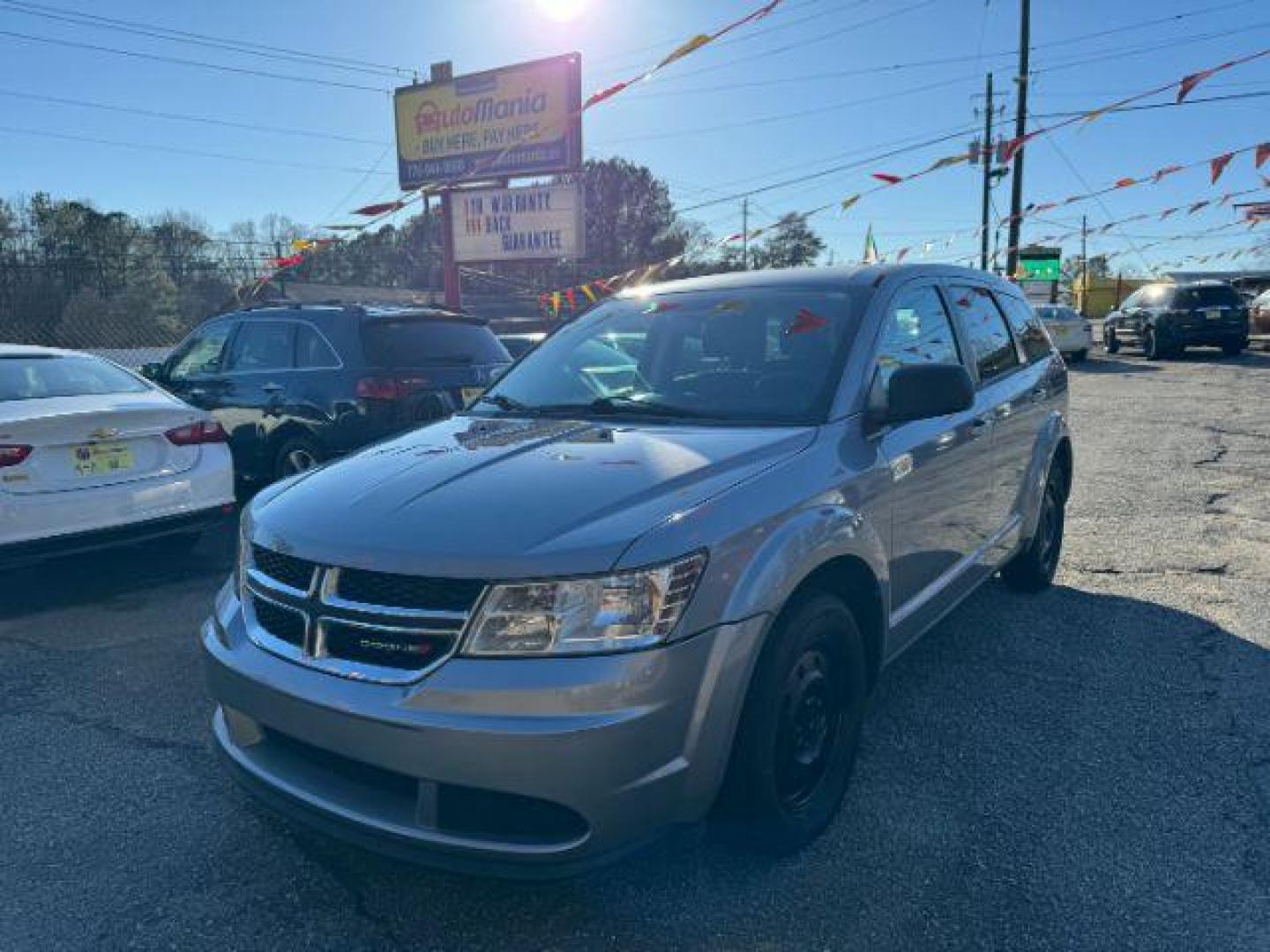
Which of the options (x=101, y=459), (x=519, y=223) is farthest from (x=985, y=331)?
(x=519, y=223)

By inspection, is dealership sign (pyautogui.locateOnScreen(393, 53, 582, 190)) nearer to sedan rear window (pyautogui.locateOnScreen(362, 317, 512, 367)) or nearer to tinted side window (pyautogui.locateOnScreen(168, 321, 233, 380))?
tinted side window (pyautogui.locateOnScreen(168, 321, 233, 380))

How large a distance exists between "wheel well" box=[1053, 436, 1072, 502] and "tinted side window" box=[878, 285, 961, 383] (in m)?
1.61

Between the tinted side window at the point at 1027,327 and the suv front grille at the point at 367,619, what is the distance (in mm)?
3621

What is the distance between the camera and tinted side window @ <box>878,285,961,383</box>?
130 inches

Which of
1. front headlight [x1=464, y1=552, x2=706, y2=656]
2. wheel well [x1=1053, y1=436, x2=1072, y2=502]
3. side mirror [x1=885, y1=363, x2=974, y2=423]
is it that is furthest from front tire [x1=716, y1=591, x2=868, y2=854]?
wheel well [x1=1053, y1=436, x2=1072, y2=502]

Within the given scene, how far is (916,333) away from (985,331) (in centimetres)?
92

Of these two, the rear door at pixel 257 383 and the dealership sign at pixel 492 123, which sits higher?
the dealership sign at pixel 492 123

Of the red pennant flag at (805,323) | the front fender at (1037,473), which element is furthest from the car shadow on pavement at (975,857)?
the red pennant flag at (805,323)

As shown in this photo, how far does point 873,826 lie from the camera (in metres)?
2.84

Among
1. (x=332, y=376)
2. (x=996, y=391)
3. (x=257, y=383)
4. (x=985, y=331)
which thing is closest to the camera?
(x=996, y=391)

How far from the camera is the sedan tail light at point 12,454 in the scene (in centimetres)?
465

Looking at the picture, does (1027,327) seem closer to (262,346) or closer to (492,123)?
(262,346)

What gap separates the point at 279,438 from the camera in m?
6.94

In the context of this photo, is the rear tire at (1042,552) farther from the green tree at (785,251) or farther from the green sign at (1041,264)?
the green tree at (785,251)
